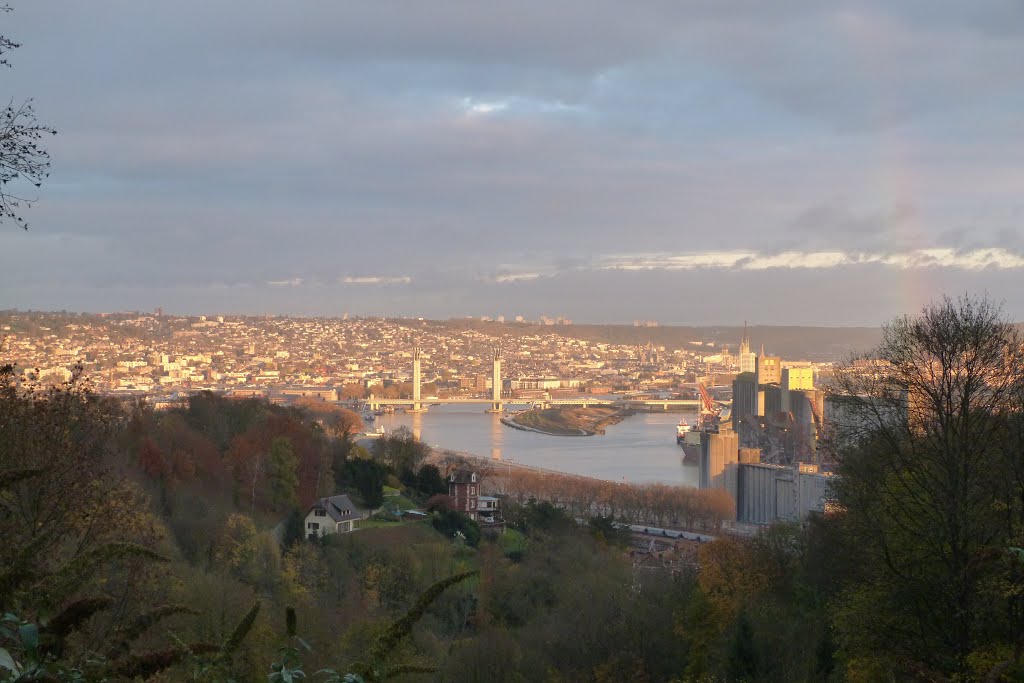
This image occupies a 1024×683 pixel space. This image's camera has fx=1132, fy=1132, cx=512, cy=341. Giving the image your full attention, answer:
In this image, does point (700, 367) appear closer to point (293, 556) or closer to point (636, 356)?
point (636, 356)

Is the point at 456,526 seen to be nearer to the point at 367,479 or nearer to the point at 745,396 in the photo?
the point at 367,479

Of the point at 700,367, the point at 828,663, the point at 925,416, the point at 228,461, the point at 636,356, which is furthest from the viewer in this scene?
the point at 636,356

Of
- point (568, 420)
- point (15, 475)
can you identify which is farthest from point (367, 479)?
point (568, 420)

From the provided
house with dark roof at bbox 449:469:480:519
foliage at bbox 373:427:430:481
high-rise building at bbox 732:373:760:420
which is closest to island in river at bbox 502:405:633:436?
high-rise building at bbox 732:373:760:420

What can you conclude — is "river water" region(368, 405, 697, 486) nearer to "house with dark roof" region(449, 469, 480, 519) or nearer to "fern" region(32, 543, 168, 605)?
"house with dark roof" region(449, 469, 480, 519)

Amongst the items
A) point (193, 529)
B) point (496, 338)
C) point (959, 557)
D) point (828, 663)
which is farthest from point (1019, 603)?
point (496, 338)

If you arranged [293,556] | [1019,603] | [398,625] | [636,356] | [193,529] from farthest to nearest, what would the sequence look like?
[636,356], [293,556], [193,529], [1019,603], [398,625]
